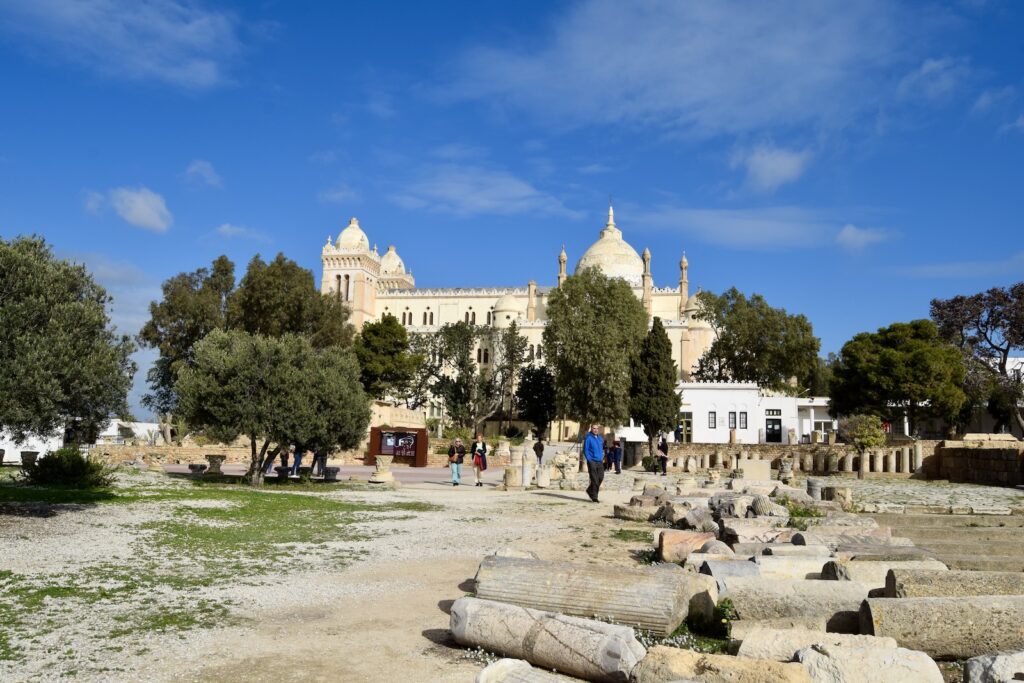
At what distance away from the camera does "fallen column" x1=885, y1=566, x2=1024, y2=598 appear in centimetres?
622

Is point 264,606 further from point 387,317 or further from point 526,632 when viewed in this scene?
point 387,317

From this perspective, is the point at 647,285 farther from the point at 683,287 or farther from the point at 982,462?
the point at 982,462

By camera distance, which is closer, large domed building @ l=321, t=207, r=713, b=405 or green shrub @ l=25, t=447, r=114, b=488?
green shrub @ l=25, t=447, r=114, b=488

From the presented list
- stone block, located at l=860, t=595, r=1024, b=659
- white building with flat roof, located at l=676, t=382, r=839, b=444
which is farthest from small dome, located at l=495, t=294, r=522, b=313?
stone block, located at l=860, t=595, r=1024, b=659

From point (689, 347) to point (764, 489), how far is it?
49.3m

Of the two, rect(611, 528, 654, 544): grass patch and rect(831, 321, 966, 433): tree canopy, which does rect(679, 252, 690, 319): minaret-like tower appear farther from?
rect(611, 528, 654, 544): grass patch

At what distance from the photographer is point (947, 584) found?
6270 mm

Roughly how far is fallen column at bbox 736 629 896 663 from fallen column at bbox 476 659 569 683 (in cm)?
141

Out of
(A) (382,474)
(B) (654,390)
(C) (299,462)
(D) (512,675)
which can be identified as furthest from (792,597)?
(B) (654,390)

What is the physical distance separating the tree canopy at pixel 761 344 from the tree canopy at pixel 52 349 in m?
47.8

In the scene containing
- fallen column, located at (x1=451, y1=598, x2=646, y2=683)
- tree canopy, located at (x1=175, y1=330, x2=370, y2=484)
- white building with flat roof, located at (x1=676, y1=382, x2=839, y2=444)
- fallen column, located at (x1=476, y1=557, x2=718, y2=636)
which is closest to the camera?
fallen column, located at (x1=451, y1=598, x2=646, y2=683)

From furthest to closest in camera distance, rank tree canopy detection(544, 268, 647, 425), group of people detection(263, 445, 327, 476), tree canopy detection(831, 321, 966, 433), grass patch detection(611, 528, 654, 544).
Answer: tree canopy detection(831, 321, 966, 433) < tree canopy detection(544, 268, 647, 425) < group of people detection(263, 445, 327, 476) < grass patch detection(611, 528, 654, 544)

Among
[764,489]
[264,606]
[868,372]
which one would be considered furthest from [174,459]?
[868,372]

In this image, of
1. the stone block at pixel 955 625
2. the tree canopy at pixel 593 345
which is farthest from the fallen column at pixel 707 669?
the tree canopy at pixel 593 345
